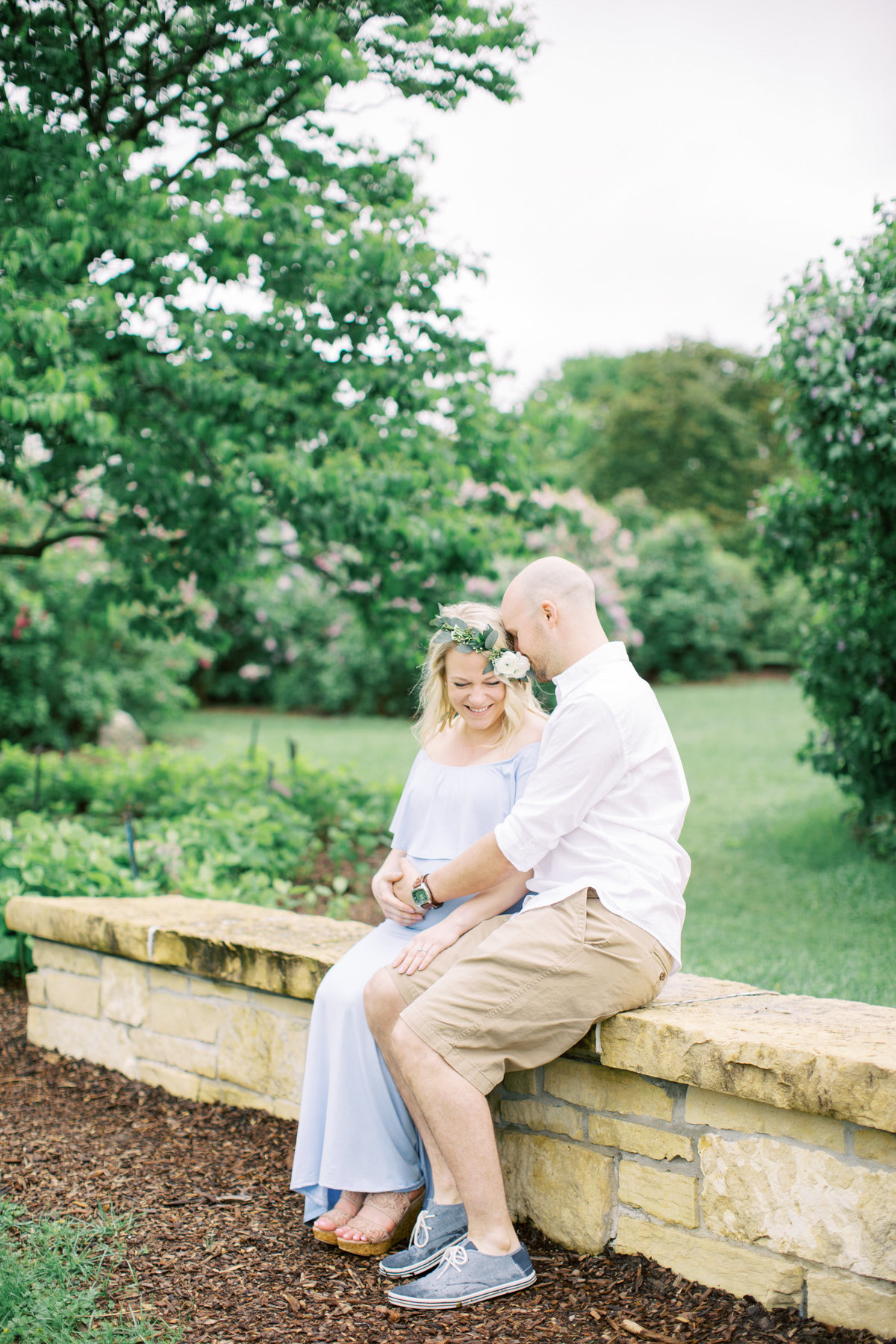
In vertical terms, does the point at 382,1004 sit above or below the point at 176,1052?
above

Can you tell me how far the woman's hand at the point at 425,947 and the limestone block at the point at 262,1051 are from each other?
72 cm

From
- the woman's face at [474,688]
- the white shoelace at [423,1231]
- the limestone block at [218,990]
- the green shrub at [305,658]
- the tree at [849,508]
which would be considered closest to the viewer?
the white shoelace at [423,1231]

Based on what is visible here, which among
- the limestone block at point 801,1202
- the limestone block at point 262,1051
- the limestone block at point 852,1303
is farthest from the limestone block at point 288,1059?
the limestone block at point 852,1303

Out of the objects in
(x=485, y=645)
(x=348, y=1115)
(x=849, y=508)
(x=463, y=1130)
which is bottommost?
(x=348, y=1115)

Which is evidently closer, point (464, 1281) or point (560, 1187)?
point (464, 1281)

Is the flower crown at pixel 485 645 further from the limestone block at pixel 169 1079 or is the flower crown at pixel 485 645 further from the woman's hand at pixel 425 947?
the limestone block at pixel 169 1079

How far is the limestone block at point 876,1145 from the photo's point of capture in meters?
2.09

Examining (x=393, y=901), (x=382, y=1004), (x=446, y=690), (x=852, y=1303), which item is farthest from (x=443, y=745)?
(x=852, y=1303)

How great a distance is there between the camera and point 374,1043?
261cm

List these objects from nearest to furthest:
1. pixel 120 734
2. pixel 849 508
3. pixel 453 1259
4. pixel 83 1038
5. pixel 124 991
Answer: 1. pixel 453 1259
2. pixel 124 991
3. pixel 83 1038
4. pixel 849 508
5. pixel 120 734

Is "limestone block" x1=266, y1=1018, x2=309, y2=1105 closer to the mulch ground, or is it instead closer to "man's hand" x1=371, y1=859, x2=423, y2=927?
the mulch ground

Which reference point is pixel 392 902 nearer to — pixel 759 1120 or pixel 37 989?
pixel 759 1120

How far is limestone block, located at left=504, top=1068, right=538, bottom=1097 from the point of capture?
2646 millimetres

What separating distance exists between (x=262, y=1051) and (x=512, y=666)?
4.96 ft
